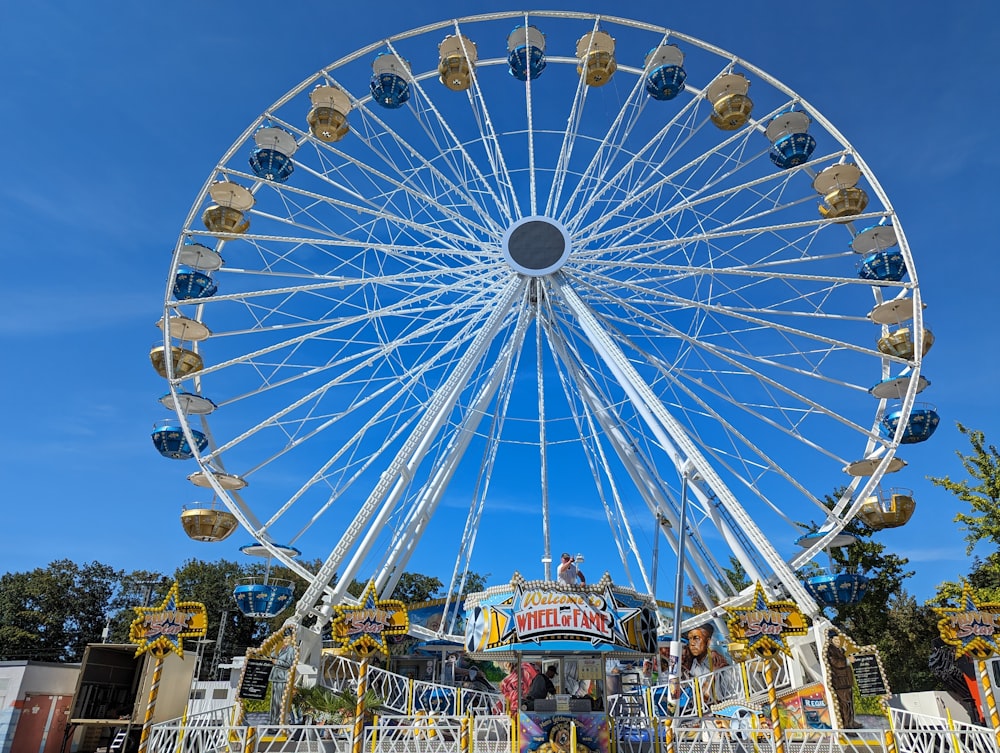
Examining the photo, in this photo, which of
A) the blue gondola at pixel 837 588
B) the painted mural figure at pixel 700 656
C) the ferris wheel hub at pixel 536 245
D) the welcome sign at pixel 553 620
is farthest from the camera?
the painted mural figure at pixel 700 656

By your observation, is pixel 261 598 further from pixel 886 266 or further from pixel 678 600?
pixel 886 266

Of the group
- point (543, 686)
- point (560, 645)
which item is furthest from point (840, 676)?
point (560, 645)

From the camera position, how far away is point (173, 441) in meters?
19.8

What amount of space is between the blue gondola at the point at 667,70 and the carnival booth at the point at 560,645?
50.2 ft

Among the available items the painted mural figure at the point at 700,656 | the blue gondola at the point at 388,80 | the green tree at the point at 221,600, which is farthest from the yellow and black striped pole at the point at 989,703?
the green tree at the point at 221,600

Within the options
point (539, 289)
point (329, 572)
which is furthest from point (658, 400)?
point (329, 572)

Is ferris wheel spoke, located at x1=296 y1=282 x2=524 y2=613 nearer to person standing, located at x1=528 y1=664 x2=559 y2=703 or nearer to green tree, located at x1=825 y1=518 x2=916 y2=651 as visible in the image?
person standing, located at x1=528 y1=664 x2=559 y2=703

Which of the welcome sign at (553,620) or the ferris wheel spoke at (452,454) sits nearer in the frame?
the welcome sign at (553,620)

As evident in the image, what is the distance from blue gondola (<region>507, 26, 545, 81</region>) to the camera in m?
22.0

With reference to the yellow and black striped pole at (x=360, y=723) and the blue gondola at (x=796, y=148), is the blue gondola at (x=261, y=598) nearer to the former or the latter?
the yellow and black striped pole at (x=360, y=723)

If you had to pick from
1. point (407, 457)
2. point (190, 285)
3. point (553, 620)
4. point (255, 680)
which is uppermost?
point (190, 285)

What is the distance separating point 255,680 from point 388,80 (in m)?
16.7

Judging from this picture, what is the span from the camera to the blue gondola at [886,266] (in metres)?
19.9

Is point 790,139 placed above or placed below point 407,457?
above
